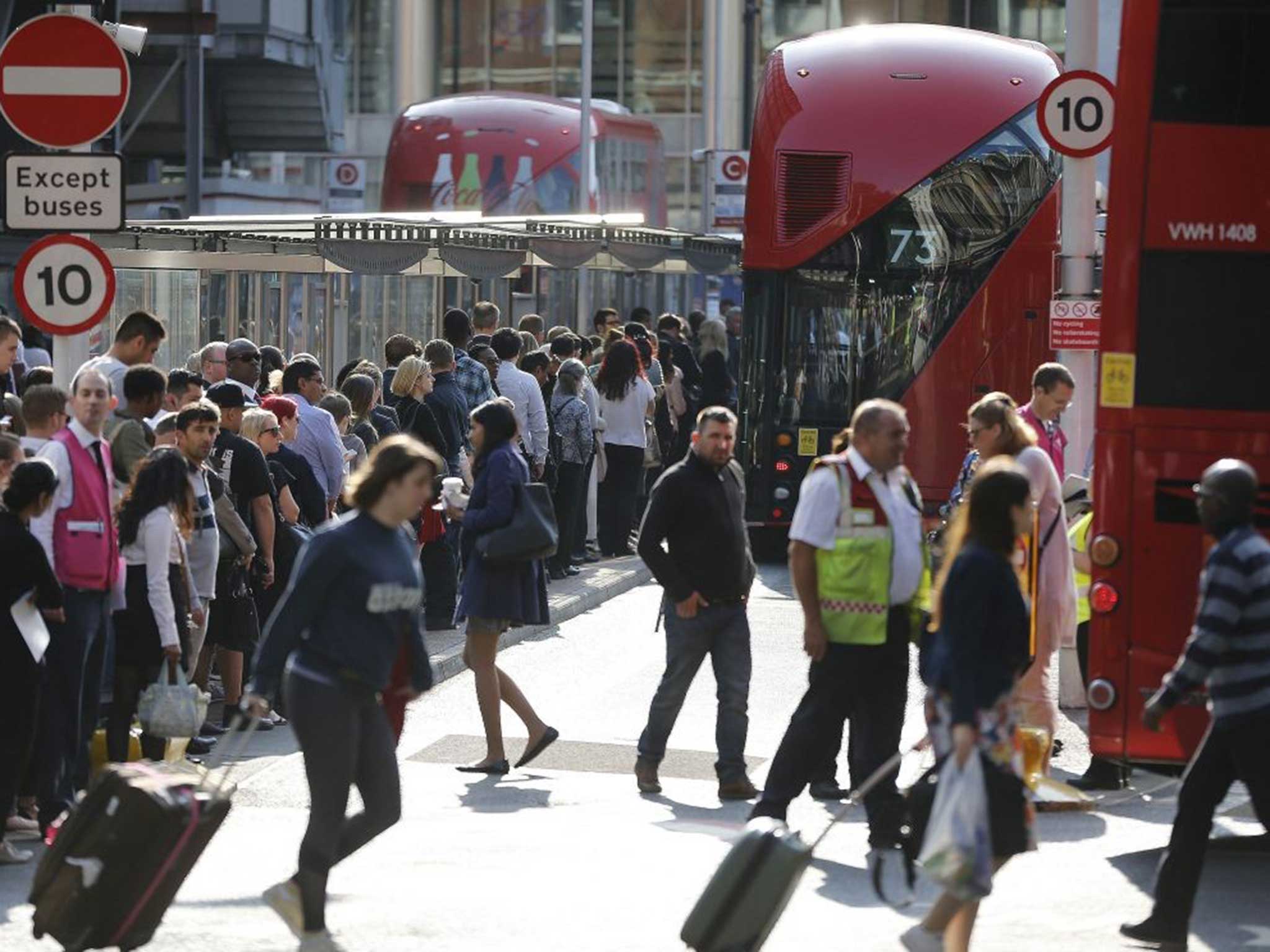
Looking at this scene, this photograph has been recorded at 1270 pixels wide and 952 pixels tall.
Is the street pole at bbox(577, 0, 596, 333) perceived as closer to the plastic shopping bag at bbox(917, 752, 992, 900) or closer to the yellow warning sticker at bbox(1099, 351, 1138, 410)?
the yellow warning sticker at bbox(1099, 351, 1138, 410)

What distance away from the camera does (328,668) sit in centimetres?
763

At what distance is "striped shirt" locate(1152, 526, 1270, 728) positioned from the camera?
7656 mm

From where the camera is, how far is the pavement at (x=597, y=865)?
815 cm

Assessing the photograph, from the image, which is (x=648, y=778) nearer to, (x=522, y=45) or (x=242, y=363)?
(x=242, y=363)

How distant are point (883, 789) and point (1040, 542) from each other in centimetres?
177

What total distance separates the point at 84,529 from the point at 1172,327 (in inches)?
165

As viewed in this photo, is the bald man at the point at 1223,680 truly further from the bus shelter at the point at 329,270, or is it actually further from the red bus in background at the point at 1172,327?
the bus shelter at the point at 329,270

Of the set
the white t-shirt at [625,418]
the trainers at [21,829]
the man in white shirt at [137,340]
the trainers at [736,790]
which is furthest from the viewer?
the white t-shirt at [625,418]

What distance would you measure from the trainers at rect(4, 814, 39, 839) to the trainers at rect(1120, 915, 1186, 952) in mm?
4192

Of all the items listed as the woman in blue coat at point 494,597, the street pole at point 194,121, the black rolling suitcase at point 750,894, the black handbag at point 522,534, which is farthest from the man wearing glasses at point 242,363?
the street pole at point 194,121

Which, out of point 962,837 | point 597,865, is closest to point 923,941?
point 962,837

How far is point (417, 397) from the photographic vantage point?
1553 centimetres

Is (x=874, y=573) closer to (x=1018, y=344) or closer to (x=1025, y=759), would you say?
(x=1025, y=759)

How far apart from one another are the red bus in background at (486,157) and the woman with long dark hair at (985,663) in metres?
25.7
